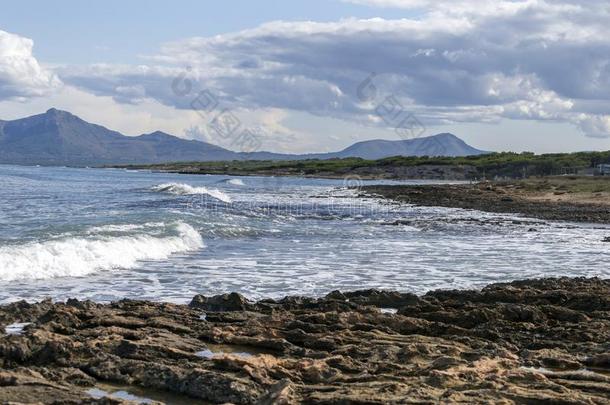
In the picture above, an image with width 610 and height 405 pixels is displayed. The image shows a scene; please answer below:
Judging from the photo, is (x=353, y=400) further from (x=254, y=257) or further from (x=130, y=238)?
(x=130, y=238)

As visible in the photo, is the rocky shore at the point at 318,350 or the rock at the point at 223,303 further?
the rock at the point at 223,303

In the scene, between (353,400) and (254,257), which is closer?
(353,400)

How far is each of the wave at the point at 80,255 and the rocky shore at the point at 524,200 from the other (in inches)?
907

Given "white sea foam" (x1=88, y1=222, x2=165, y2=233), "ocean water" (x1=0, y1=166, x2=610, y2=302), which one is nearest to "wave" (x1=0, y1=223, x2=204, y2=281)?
"ocean water" (x1=0, y1=166, x2=610, y2=302)

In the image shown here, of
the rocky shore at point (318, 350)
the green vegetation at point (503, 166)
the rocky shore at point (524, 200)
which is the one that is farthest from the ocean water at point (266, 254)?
the green vegetation at point (503, 166)

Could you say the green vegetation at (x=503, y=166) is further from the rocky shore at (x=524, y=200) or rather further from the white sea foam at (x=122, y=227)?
the white sea foam at (x=122, y=227)

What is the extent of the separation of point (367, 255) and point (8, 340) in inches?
572

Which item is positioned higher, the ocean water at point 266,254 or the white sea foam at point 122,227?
the white sea foam at point 122,227

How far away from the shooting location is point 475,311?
11.7 m

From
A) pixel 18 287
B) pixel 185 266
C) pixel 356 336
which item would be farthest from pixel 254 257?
pixel 356 336

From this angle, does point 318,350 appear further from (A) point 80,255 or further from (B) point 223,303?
(A) point 80,255

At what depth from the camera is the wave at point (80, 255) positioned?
17.1 metres

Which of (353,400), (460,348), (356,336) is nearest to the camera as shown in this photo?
(353,400)

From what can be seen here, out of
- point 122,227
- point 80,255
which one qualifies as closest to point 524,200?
point 122,227
